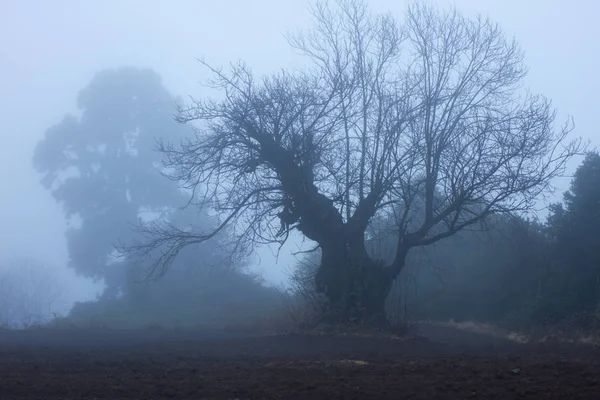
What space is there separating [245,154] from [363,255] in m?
3.98

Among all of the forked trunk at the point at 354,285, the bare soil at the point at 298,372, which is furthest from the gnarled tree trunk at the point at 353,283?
the bare soil at the point at 298,372

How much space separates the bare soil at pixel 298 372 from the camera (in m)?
7.73

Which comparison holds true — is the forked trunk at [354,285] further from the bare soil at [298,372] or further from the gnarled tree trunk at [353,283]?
the bare soil at [298,372]

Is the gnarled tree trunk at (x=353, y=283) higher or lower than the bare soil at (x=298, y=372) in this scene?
higher

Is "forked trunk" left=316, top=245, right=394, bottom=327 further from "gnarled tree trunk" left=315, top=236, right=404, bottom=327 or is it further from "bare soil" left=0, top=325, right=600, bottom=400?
"bare soil" left=0, top=325, right=600, bottom=400

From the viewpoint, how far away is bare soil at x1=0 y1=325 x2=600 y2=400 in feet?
25.4

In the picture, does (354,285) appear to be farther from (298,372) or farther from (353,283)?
(298,372)

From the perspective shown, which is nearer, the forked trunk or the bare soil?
the bare soil

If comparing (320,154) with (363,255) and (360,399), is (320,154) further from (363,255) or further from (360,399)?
(360,399)

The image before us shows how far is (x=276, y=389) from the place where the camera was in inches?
318

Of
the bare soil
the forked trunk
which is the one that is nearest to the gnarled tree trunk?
the forked trunk

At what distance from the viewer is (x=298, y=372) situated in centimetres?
937

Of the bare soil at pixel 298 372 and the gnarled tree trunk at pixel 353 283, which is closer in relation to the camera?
the bare soil at pixel 298 372

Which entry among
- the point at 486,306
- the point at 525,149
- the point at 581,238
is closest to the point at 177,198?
the point at 486,306
